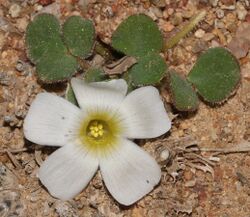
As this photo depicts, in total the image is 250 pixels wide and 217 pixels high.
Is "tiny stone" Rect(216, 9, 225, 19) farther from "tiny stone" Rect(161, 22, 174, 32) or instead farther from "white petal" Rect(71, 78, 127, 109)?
"white petal" Rect(71, 78, 127, 109)

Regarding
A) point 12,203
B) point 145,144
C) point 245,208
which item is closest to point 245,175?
point 245,208

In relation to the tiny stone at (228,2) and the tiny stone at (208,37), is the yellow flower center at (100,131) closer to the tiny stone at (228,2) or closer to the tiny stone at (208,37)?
the tiny stone at (208,37)

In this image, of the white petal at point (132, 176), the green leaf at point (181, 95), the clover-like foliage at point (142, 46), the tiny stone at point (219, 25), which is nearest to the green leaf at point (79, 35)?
the clover-like foliage at point (142, 46)

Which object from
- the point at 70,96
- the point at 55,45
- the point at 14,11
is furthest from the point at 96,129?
the point at 14,11

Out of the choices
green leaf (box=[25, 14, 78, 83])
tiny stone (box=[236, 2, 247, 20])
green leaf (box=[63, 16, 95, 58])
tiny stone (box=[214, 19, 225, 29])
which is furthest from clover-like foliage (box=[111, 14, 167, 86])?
tiny stone (box=[236, 2, 247, 20])

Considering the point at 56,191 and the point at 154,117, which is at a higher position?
the point at 154,117

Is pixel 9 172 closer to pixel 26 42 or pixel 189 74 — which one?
pixel 26 42
